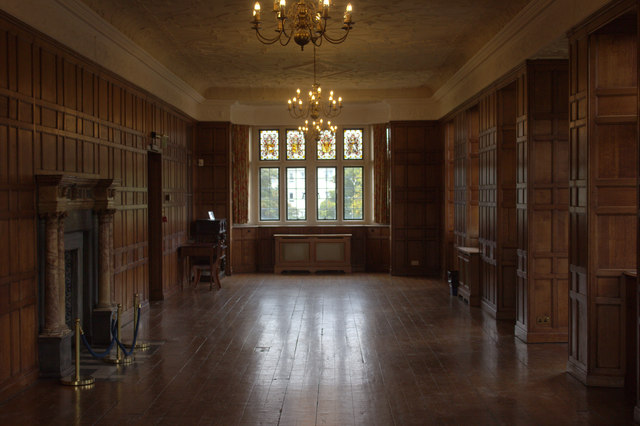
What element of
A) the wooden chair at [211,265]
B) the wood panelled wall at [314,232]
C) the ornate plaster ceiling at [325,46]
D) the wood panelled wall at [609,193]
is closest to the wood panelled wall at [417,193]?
the wood panelled wall at [314,232]

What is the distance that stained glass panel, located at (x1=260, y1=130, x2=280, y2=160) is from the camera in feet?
48.4

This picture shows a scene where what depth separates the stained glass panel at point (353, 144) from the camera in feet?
48.6

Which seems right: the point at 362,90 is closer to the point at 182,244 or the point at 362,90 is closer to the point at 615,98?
the point at 182,244

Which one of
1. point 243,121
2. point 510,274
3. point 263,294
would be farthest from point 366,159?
point 510,274

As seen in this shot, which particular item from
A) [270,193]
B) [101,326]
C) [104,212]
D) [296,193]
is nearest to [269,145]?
[270,193]

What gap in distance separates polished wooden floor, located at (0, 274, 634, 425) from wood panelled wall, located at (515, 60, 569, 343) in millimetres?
422

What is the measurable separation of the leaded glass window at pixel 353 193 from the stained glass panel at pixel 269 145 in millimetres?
1772

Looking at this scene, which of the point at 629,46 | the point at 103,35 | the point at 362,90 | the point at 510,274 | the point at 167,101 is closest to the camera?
the point at 629,46

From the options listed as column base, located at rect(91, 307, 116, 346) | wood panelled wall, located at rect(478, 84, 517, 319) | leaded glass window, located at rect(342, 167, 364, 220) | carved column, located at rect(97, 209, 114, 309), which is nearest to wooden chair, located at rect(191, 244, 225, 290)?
leaded glass window, located at rect(342, 167, 364, 220)

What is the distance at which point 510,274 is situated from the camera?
8438 millimetres

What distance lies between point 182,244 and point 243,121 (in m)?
3.89

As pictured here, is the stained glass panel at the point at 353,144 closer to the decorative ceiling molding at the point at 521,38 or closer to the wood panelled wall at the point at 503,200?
the decorative ceiling molding at the point at 521,38

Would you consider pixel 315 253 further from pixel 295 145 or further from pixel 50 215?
pixel 50 215

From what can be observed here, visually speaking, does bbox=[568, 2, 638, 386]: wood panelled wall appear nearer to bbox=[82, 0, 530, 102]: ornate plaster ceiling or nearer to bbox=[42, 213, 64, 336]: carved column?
bbox=[82, 0, 530, 102]: ornate plaster ceiling
